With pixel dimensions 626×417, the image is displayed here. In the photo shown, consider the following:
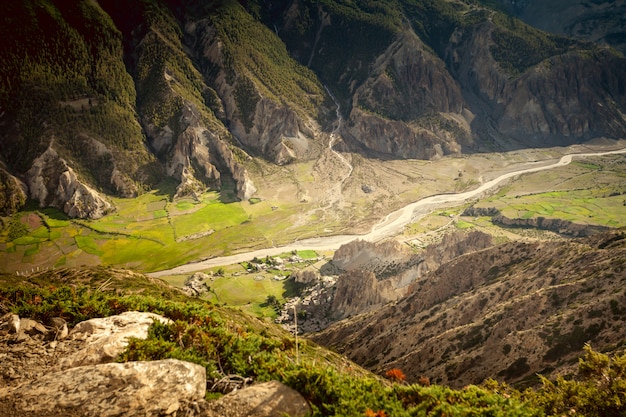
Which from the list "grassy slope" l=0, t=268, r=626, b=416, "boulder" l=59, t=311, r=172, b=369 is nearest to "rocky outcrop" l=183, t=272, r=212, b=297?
"grassy slope" l=0, t=268, r=626, b=416

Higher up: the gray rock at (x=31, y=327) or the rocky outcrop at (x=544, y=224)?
the gray rock at (x=31, y=327)

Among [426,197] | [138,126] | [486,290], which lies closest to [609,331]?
[486,290]

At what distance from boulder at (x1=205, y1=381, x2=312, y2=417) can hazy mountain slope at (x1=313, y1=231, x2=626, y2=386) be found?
31.4m

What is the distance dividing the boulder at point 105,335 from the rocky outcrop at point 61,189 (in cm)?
12254

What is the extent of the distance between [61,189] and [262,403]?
147 metres

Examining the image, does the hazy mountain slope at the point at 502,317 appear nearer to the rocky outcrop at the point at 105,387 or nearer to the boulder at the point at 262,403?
the boulder at the point at 262,403

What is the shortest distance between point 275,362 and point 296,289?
7314cm

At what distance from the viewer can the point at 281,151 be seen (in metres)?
180

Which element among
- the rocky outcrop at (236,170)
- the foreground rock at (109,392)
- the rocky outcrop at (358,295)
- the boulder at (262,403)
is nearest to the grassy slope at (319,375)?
the boulder at (262,403)

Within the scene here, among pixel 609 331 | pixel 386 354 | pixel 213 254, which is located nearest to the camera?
pixel 609 331

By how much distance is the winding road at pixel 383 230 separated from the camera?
112181 millimetres

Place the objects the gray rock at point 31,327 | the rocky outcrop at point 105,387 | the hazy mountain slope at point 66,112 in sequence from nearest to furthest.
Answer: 1. the rocky outcrop at point 105,387
2. the gray rock at point 31,327
3. the hazy mountain slope at point 66,112

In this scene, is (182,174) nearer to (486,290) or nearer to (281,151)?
(281,151)

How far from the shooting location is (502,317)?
48562 mm
